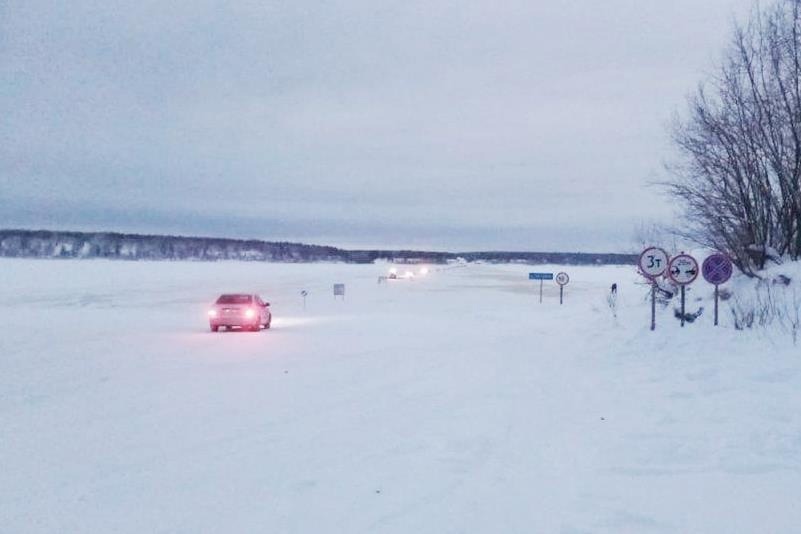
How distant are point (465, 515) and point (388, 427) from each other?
10.9ft

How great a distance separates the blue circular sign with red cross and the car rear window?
1659 cm

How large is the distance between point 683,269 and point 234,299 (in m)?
16.3

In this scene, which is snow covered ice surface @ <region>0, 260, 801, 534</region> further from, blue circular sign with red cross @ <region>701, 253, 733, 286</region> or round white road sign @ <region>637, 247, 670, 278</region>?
round white road sign @ <region>637, 247, 670, 278</region>

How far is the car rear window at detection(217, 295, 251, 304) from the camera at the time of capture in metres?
25.9

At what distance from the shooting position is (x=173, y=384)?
1259 cm

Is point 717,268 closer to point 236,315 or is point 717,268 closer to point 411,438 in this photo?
point 411,438

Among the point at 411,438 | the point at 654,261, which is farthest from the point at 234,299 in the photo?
the point at 411,438

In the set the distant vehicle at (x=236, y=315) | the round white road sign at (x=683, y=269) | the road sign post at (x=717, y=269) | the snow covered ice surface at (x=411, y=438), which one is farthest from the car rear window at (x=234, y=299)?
the road sign post at (x=717, y=269)

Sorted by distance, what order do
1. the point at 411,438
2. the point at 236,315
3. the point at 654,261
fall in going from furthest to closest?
the point at 236,315
the point at 654,261
the point at 411,438

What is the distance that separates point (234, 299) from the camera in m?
26.1

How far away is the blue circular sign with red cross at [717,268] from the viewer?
1466 centimetres

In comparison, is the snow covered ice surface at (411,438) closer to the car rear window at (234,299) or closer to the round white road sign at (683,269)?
the round white road sign at (683,269)

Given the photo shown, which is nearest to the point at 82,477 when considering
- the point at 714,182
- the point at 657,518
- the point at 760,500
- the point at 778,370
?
the point at 657,518

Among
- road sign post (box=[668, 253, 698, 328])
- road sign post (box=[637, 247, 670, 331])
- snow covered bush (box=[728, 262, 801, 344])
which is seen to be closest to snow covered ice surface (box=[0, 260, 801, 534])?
snow covered bush (box=[728, 262, 801, 344])
